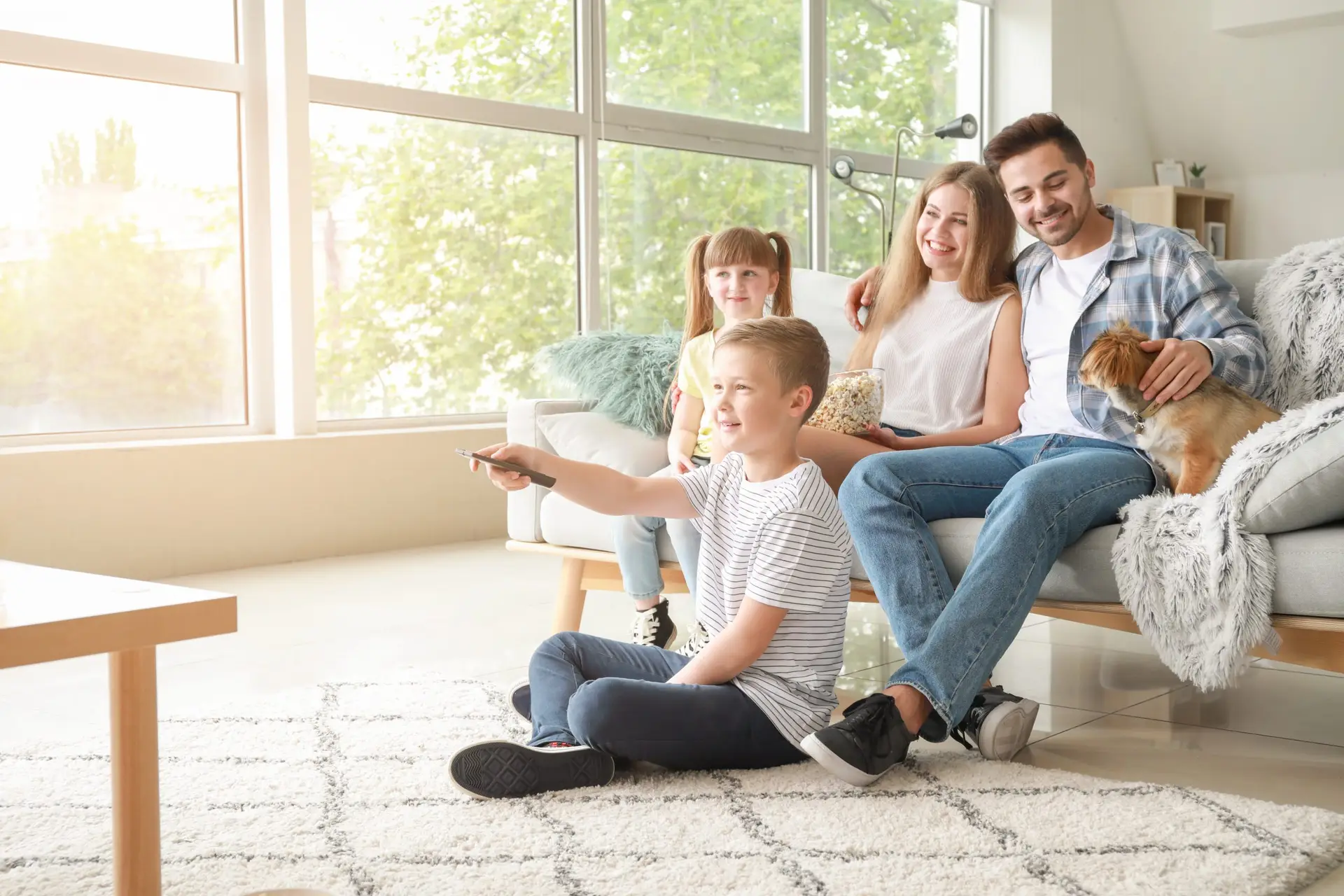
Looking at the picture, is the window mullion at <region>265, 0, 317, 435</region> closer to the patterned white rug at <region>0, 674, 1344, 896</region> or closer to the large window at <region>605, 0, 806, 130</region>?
the large window at <region>605, 0, 806, 130</region>

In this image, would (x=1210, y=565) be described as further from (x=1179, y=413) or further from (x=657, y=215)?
(x=657, y=215)

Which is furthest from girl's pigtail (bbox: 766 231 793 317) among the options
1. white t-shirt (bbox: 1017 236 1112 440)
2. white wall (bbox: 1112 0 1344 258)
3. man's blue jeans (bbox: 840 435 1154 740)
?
white wall (bbox: 1112 0 1344 258)

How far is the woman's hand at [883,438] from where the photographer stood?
229 cm

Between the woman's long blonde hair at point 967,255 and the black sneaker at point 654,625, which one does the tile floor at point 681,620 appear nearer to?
the black sneaker at point 654,625

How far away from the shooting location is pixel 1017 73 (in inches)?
273

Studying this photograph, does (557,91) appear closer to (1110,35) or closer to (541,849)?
(1110,35)

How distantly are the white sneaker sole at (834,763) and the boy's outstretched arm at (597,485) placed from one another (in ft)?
1.28

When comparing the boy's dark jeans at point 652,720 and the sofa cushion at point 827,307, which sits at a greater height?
the sofa cushion at point 827,307

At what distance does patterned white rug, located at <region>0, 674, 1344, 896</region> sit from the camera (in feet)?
4.63

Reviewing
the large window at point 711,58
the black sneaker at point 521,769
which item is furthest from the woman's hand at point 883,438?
the large window at point 711,58

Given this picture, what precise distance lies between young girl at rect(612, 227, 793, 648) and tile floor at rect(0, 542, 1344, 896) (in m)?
0.33

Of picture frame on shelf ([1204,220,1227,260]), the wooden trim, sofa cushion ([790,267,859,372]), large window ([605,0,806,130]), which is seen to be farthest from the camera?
picture frame on shelf ([1204,220,1227,260])

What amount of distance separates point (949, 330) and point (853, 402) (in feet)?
0.94

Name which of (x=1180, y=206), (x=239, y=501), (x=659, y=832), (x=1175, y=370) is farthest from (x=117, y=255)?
(x=1180, y=206)
